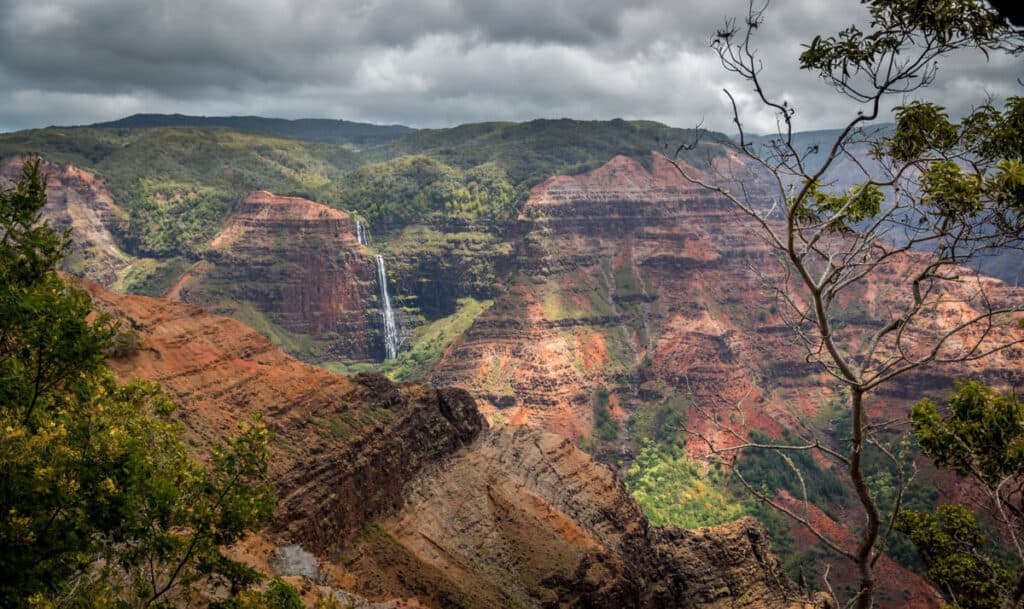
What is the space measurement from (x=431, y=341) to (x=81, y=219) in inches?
3606

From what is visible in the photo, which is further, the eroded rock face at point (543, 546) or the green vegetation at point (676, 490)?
the green vegetation at point (676, 490)

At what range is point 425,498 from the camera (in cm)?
5612

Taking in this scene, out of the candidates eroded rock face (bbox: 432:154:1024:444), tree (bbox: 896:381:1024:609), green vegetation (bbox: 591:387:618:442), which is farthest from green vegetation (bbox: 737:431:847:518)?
tree (bbox: 896:381:1024:609)

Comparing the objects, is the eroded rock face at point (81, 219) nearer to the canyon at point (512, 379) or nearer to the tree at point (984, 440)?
the canyon at point (512, 379)

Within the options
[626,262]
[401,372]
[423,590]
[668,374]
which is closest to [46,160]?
[401,372]

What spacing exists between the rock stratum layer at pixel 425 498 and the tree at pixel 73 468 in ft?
79.3

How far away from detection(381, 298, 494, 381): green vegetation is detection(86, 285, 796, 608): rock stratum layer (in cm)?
11026

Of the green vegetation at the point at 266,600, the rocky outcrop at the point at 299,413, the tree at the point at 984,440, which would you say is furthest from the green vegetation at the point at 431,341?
the tree at the point at 984,440

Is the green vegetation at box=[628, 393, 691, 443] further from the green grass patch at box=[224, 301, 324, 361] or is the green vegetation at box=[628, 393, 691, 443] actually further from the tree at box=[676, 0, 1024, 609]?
the tree at box=[676, 0, 1024, 609]

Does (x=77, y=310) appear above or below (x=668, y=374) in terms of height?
above

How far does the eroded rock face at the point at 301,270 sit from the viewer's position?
623 ft

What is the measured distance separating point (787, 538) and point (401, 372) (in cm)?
9460

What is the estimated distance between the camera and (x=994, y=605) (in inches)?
937

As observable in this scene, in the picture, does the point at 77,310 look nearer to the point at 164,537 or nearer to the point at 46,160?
the point at 164,537
